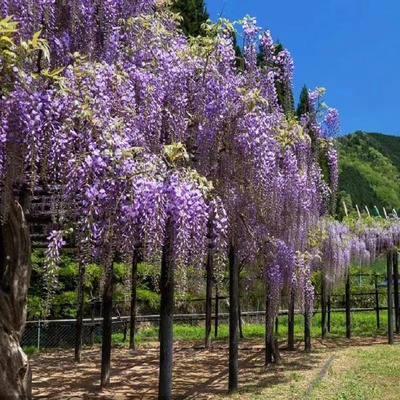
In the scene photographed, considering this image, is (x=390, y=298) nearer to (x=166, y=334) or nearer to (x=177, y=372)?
(x=177, y=372)

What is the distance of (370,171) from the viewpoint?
174 ft

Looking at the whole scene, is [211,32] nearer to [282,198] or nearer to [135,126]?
[135,126]

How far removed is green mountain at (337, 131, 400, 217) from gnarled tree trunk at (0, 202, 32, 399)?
36514mm

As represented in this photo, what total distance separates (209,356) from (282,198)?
5473 mm

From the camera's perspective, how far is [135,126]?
438 centimetres

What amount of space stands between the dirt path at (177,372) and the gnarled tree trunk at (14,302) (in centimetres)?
348

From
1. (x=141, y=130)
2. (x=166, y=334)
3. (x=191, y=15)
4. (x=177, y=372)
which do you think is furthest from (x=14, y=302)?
(x=191, y=15)

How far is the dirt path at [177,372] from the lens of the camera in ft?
24.0

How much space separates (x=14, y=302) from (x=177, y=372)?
5856mm

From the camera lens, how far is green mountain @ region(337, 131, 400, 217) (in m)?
46.8

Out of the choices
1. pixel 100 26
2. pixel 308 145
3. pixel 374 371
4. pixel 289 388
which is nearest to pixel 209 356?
pixel 374 371

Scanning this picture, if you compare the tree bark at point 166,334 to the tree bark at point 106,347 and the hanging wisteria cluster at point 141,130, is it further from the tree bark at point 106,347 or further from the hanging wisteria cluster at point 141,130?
the tree bark at point 106,347

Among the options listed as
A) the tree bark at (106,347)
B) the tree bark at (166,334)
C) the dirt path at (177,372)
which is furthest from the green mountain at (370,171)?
the tree bark at (166,334)

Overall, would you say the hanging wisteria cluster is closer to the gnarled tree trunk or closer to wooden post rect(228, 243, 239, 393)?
the gnarled tree trunk
